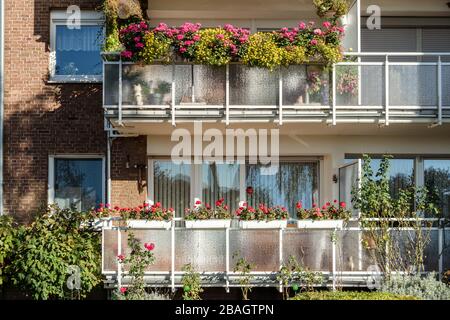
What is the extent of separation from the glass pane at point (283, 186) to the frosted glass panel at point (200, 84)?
2.68 meters

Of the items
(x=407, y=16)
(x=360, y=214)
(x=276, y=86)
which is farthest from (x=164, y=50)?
(x=407, y=16)

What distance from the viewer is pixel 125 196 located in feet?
58.2

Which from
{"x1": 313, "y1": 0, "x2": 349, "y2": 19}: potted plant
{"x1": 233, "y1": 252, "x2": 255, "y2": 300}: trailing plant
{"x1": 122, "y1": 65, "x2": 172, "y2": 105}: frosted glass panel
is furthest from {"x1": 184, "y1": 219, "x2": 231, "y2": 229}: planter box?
{"x1": 313, "y1": 0, "x2": 349, "y2": 19}: potted plant

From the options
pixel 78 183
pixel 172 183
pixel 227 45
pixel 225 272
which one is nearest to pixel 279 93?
pixel 227 45

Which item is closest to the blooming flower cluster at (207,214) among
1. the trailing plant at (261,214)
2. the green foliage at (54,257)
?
the trailing plant at (261,214)

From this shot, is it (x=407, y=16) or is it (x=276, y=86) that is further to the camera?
(x=407, y=16)

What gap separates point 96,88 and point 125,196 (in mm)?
2395

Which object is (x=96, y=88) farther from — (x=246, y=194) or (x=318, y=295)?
(x=318, y=295)

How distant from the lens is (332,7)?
675 inches

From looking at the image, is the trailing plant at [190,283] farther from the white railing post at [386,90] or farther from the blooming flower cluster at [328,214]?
the white railing post at [386,90]

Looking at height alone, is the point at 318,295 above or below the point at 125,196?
below

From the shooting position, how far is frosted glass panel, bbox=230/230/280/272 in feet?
50.8

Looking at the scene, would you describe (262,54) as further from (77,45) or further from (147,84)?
(77,45)

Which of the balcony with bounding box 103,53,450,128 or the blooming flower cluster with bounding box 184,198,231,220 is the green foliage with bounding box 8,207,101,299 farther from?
the balcony with bounding box 103,53,450,128
